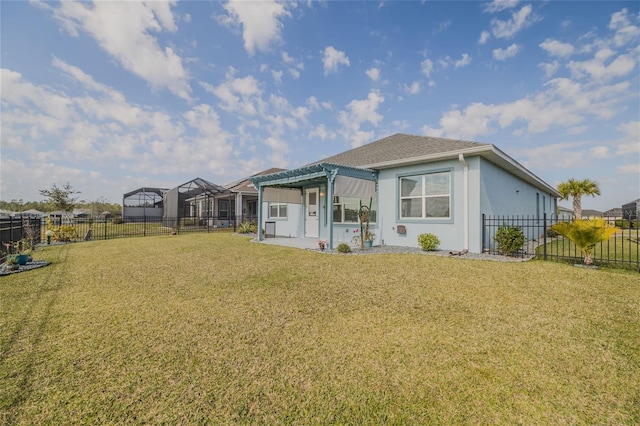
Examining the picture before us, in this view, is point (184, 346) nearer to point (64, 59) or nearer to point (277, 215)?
point (64, 59)

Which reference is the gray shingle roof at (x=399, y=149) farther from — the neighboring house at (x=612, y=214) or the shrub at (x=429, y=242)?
the neighboring house at (x=612, y=214)

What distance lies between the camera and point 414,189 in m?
9.54

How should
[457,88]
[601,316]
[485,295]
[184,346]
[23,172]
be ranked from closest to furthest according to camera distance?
1. [184,346]
2. [601,316]
3. [485,295]
4. [457,88]
5. [23,172]

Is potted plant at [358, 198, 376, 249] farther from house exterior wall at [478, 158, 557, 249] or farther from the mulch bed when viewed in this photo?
the mulch bed

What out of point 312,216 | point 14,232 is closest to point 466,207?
point 312,216

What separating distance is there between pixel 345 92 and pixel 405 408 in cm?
1512

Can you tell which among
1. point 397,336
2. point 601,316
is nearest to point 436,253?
point 601,316

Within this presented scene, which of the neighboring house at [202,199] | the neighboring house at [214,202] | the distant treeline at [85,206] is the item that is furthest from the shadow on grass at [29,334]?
the distant treeline at [85,206]

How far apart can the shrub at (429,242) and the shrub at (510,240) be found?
5.81ft

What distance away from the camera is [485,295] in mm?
4465

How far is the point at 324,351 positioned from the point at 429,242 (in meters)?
6.86

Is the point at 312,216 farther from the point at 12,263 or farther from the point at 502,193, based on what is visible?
the point at 12,263

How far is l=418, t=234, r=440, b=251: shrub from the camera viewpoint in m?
8.57

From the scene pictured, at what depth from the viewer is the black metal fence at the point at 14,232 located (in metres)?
7.59
